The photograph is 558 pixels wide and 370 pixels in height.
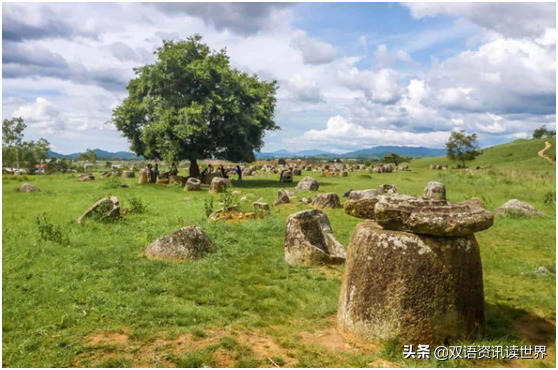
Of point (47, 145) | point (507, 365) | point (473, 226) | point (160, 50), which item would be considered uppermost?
point (160, 50)

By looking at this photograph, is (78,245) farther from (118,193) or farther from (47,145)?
(47,145)

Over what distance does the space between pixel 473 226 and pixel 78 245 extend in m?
10.8

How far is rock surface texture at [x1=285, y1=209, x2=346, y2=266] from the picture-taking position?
37.3 ft

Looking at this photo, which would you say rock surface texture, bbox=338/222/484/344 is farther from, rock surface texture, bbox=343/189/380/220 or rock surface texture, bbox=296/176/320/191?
rock surface texture, bbox=296/176/320/191

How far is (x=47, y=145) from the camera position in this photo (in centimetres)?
8731

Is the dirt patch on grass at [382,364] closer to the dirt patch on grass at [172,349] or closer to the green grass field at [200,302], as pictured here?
the green grass field at [200,302]

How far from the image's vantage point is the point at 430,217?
6.52 m

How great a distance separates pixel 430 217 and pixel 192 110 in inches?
1202

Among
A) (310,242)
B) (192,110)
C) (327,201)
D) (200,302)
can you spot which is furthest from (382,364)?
(192,110)

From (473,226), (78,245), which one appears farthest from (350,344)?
(78,245)

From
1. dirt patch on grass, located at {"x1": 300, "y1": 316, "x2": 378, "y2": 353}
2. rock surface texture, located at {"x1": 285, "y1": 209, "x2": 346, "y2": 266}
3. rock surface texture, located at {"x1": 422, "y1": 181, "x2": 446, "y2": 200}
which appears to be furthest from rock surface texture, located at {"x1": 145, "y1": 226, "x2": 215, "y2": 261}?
rock surface texture, located at {"x1": 422, "y1": 181, "x2": 446, "y2": 200}

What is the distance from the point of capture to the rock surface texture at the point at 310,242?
37.3ft

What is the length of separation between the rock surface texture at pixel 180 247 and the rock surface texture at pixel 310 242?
7.89 feet

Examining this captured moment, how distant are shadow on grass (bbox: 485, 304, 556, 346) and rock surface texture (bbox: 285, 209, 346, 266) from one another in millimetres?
4170
